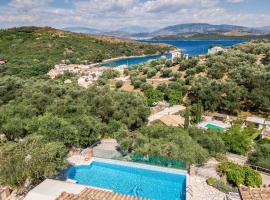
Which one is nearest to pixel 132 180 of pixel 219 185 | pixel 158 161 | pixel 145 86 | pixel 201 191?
pixel 158 161

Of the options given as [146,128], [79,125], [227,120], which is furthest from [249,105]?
[79,125]

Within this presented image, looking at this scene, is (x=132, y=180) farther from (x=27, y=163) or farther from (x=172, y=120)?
(x=172, y=120)

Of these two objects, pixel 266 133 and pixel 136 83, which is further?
pixel 136 83

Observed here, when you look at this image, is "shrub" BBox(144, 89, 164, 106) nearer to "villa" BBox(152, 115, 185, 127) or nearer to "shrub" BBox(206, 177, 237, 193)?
"villa" BBox(152, 115, 185, 127)

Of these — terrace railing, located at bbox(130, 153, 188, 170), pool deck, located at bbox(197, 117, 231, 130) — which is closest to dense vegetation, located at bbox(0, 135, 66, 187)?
terrace railing, located at bbox(130, 153, 188, 170)

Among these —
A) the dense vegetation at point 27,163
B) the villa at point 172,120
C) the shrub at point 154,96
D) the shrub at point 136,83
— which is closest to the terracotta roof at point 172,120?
the villa at point 172,120

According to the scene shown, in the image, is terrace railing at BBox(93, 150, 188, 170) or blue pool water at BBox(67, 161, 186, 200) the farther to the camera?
terrace railing at BBox(93, 150, 188, 170)

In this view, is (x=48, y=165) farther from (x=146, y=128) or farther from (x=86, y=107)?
(x=86, y=107)
